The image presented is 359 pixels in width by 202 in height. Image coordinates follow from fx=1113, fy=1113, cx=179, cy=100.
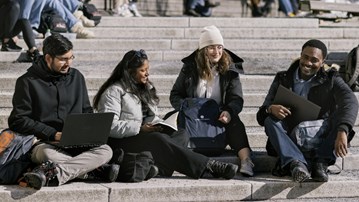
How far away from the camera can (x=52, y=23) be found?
44.5ft

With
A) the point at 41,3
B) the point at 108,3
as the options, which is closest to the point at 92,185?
the point at 41,3

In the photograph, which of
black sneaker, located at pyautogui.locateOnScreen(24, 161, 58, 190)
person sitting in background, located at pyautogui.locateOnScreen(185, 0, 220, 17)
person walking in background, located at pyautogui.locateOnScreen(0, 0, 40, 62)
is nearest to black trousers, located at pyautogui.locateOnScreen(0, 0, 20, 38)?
person walking in background, located at pyautogui.locateOnScreen(0, 0, 40, 62)

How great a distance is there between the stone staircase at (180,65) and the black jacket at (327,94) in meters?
0.55

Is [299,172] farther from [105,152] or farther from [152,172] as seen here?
[105,152]

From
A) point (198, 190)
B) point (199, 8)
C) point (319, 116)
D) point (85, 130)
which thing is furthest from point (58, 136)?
point (199, 8)

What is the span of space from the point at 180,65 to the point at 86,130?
424 cm

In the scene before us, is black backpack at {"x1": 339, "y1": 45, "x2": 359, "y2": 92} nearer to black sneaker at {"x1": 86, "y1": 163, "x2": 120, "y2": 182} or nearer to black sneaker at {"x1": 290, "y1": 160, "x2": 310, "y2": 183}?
black sneaker at {"x1": 290, "y1": 160, "x2": 310, "y2": 183}

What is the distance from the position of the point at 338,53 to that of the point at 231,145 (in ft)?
14.9

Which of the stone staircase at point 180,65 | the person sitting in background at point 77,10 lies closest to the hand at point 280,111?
the stone staircase at point 180,65

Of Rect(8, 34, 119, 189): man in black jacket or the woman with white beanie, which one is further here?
the woman with white beanie

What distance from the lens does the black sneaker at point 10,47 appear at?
42.3 feet

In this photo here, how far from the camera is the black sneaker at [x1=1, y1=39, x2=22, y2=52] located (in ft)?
42.3

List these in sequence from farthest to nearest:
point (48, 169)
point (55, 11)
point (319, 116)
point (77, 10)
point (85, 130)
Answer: point (77, 10), point (55, 11), point (319, 116), point (85, 130), point (48, 169)

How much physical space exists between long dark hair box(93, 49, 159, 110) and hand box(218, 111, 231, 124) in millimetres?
619
